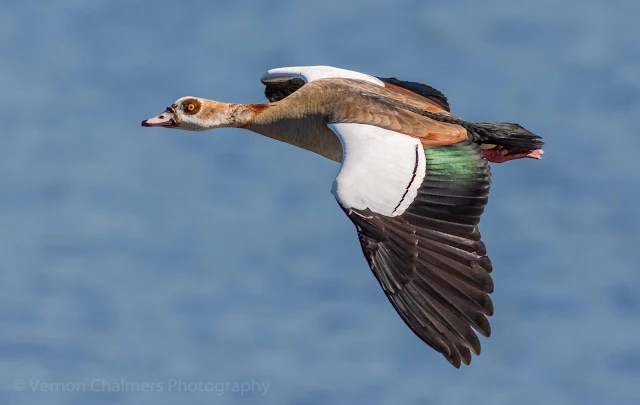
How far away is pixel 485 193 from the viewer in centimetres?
971

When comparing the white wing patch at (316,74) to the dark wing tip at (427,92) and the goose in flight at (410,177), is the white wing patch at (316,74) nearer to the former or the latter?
the dark wing tip at (427,92)

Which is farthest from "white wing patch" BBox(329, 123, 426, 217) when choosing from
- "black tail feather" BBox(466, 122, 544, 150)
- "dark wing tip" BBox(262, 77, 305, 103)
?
"dark wing tip" BBox(262, 77, 305, 103)

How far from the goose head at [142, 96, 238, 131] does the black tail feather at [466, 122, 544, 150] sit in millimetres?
2110

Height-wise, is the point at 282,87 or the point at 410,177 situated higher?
the point at 282,87

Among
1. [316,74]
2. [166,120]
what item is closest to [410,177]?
[316,74]

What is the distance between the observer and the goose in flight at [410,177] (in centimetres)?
909

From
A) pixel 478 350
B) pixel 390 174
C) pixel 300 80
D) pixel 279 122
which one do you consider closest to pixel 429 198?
pixel 390 174

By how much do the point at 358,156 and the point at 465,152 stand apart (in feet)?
2.66

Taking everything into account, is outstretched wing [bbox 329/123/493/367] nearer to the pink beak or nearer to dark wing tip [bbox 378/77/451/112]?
dark wing tip [bbox 378/77/451/112]

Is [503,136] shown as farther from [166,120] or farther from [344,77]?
[166,120]

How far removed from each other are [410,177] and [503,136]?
1.27 m

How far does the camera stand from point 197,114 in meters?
11.6

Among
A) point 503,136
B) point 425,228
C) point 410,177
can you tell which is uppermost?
point 503,136

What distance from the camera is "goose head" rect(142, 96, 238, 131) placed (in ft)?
38.0
